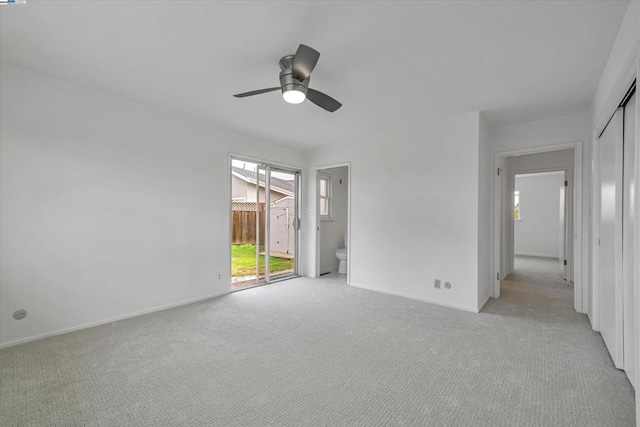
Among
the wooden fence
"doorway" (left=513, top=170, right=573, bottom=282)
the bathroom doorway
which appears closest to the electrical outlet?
the wooden fence

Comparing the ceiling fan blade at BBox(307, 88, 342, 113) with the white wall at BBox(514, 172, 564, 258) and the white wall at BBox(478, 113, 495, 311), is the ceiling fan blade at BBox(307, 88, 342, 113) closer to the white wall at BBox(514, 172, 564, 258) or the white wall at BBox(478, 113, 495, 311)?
the white wall at BBox(478, 113, 495, 311)

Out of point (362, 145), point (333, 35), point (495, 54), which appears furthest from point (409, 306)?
point (333, 35)

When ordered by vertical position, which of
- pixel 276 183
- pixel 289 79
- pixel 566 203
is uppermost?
pixel 289 79

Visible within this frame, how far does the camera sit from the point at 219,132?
3949 millimetres

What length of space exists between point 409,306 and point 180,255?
3022mm

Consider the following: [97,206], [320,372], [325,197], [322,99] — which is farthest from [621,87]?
[97,206]

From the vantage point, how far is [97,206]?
2879 millimetres

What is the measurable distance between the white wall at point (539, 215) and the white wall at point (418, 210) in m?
5.91

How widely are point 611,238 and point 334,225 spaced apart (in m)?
4.18

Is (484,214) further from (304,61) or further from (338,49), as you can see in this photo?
(304,61)

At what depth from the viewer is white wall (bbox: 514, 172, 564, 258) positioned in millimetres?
7449

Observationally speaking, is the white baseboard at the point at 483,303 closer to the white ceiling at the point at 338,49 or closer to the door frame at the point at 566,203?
the door frame at the point at 566,203

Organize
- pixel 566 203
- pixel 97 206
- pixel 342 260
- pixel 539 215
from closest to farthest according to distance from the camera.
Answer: pixel 97 206
pixel 566 203
pixel 342 260
pixel 539 215

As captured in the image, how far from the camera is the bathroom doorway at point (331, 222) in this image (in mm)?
5316
